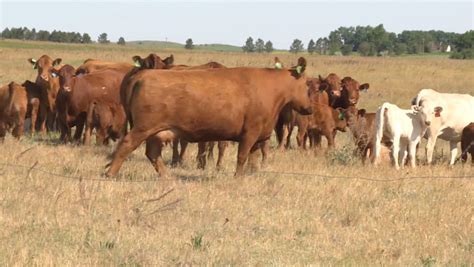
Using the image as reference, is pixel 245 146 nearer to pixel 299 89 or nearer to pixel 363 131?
pixel 299 89

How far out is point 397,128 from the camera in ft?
44.3

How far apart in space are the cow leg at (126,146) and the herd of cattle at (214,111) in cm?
1

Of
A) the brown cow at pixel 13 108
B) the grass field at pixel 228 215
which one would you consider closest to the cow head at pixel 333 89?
the grass field at pixel 228 215

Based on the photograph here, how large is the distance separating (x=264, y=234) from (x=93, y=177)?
343 centimetres

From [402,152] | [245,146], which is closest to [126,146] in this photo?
[245,146]

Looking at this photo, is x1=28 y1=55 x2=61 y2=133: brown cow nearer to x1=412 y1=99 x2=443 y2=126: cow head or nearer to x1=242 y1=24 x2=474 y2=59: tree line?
x1=412 y1=99 x2=443 y2=126: cow head

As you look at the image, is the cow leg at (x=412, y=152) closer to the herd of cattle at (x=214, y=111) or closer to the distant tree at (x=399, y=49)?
the herd of cattle at (x=214, y=111)

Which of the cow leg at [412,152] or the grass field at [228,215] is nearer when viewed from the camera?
the grass field at [228,215]

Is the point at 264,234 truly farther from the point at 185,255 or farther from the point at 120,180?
the point at 120,180

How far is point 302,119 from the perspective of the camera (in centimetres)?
1591

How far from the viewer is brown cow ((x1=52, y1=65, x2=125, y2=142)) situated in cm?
1552

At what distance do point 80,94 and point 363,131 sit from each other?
5777 millimetres

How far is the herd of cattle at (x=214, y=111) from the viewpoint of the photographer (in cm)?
1033

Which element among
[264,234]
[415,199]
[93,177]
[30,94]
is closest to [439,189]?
[415,199]
